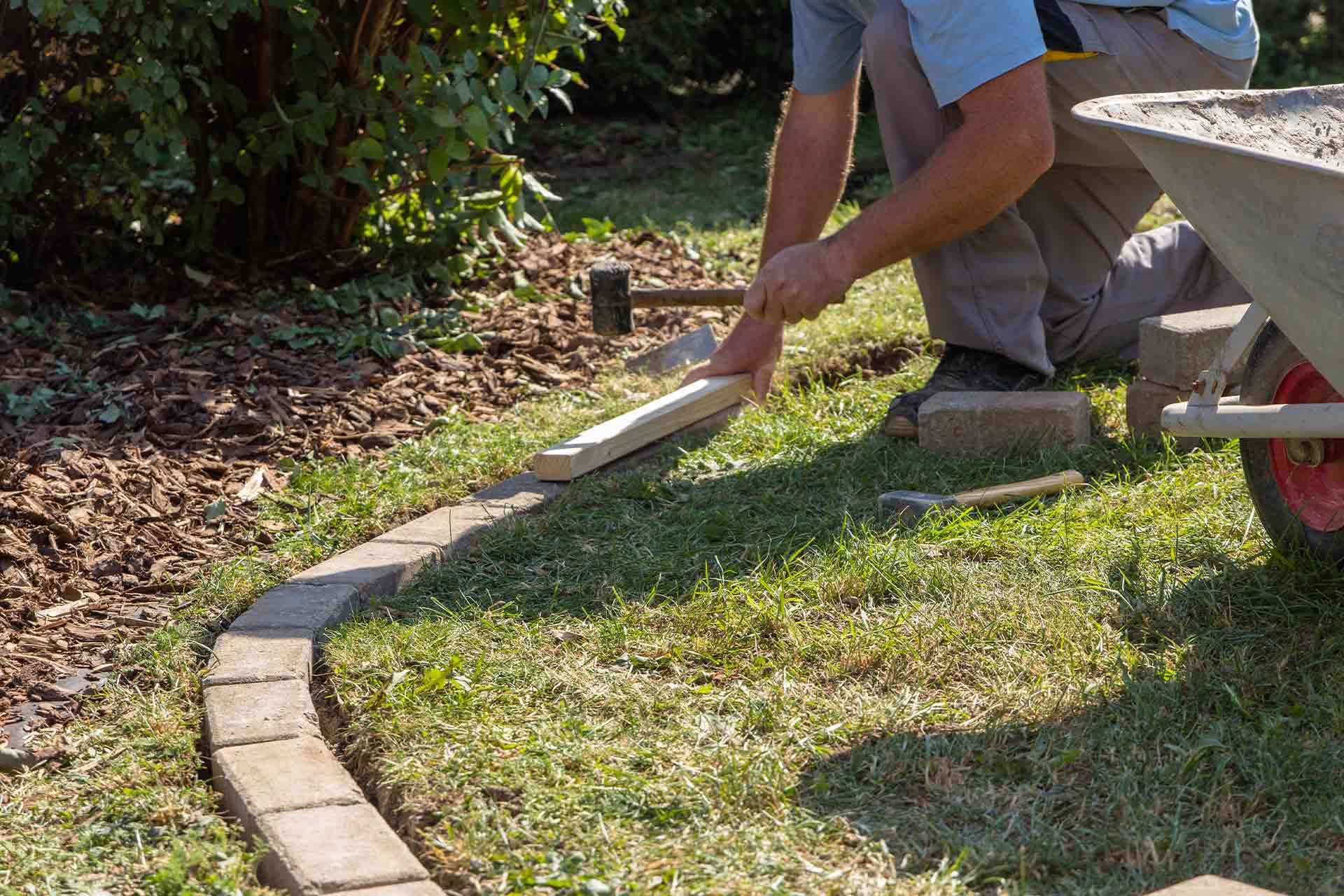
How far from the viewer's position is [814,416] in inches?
147

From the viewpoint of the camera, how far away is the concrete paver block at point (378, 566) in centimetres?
278

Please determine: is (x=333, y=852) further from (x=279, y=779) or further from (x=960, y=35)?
(x=960, y=35)

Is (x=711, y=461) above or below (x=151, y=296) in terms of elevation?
below

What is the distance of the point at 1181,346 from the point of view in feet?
10.8

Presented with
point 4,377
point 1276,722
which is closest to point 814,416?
point 1276,722

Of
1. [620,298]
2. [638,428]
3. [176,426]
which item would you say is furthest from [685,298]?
[176,426]

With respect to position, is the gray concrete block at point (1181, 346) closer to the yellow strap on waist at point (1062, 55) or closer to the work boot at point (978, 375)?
the work boot at point (978, 375)

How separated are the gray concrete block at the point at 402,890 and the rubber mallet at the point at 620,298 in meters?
2.14

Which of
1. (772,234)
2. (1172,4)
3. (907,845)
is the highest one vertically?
(1172,4)

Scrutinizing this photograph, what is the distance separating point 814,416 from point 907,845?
6.42 feet

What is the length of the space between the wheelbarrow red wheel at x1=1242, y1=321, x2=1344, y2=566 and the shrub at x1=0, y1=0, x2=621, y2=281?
245 centimetres

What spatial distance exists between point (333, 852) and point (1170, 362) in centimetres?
225

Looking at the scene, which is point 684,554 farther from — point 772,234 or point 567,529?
point 772,234

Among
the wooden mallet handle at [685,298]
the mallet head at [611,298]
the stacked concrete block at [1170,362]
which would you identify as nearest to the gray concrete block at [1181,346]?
the stacked concrete block at [1170,362]
